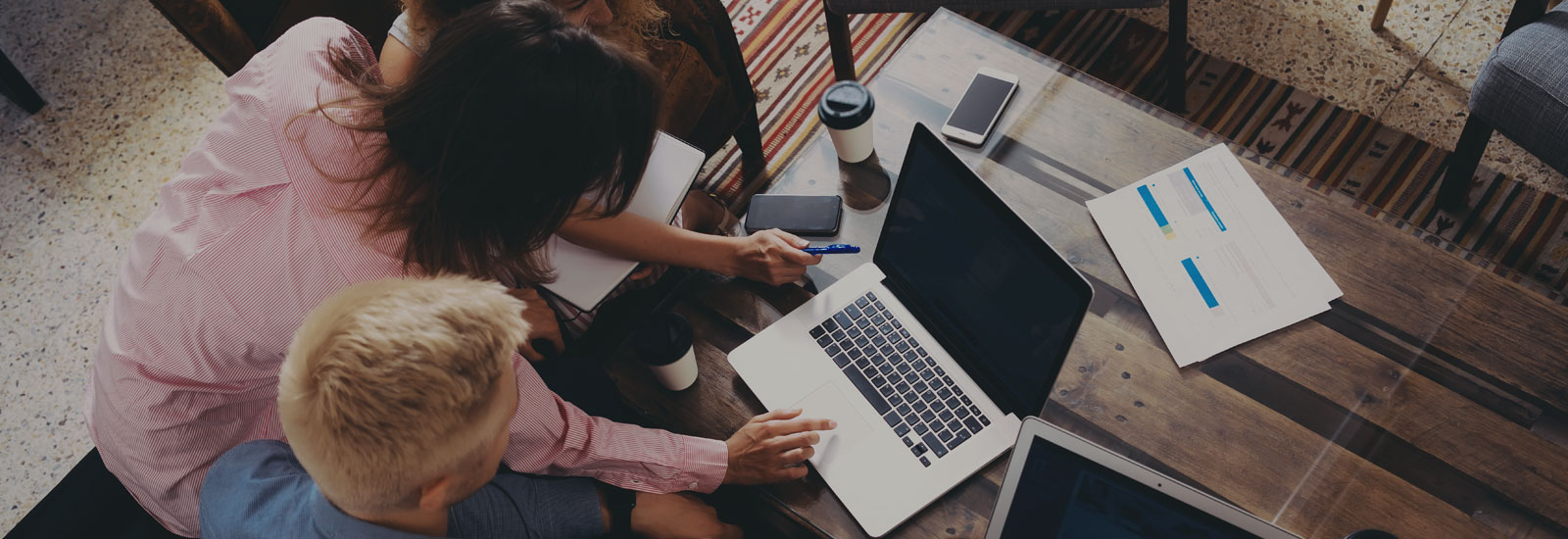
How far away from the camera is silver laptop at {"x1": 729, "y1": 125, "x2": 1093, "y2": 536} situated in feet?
3.57

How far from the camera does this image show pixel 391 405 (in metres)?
0.93

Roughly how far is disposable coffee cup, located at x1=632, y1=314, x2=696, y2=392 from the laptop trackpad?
163mm

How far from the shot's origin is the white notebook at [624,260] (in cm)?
139

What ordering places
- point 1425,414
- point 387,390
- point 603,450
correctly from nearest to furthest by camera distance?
point 387,390 < point 1425,414 < point 603,450

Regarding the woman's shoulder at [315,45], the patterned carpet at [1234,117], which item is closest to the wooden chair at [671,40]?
the patterned carpet at [1234,117]

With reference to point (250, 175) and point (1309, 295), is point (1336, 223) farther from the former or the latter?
point (250, 175)

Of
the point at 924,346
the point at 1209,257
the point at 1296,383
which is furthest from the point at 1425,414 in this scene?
the point at 924,346

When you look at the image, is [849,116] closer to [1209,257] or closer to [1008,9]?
[1209,257]

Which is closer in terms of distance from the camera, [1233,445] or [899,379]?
[1233,445]

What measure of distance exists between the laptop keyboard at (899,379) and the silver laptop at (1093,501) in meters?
0.18

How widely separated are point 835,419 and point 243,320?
0.75m

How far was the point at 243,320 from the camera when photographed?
3.80 feet

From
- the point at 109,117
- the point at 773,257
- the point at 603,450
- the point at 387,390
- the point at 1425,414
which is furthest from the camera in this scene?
the point at 109,117

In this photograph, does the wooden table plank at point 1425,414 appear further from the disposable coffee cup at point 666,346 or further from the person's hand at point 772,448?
the disposable coffee cup at point 666,346
